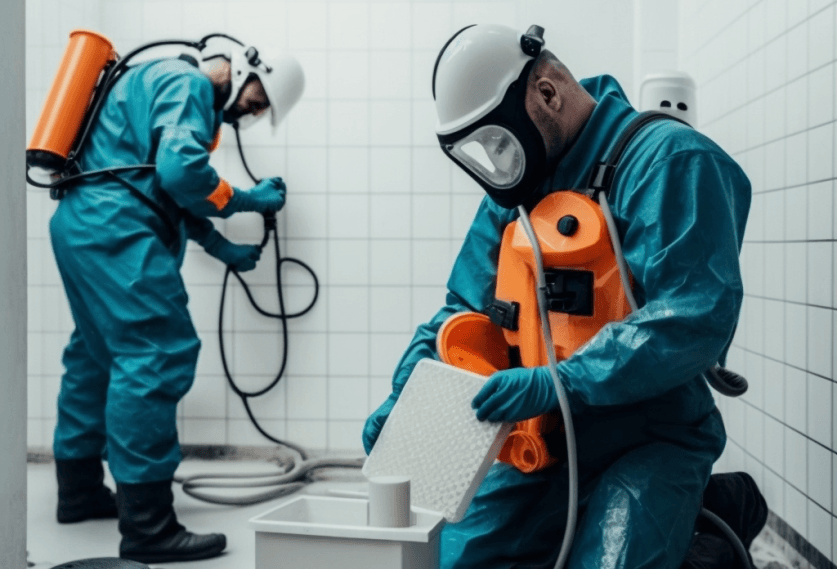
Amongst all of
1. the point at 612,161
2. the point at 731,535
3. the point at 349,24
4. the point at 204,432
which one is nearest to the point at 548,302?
the point at 612,161

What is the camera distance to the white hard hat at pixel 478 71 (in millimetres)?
1352

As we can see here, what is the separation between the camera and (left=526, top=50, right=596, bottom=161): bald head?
139 centimetres

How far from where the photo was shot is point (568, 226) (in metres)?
1.33

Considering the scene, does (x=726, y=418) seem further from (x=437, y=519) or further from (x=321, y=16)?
(x=321, y=16)

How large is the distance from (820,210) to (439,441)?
1127 mm

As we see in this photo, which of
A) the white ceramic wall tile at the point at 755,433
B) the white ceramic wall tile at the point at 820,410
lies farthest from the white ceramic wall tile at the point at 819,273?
the white ceramic wall tile at the point at 755,433

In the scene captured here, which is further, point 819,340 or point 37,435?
point 37,435

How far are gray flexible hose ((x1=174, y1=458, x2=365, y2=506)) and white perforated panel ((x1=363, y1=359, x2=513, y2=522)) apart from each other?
1.46 meters

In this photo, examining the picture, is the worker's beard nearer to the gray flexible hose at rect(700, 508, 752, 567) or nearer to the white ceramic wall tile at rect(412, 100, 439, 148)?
the white ceramic wall tile at rect(412, 100, 439, 148)

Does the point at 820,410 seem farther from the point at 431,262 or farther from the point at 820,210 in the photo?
the point at 431,262

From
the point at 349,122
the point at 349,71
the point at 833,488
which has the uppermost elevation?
the point at 349,71

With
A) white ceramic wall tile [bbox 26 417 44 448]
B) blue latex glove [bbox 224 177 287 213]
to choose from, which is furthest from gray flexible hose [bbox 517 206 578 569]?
white ceramic wall tile [bbox 26 417 44 448]

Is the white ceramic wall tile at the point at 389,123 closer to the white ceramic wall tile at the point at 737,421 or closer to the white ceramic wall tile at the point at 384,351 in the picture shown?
the white ceramic wall tile at the point at 384,351

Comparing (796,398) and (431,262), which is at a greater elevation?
(431,262)
